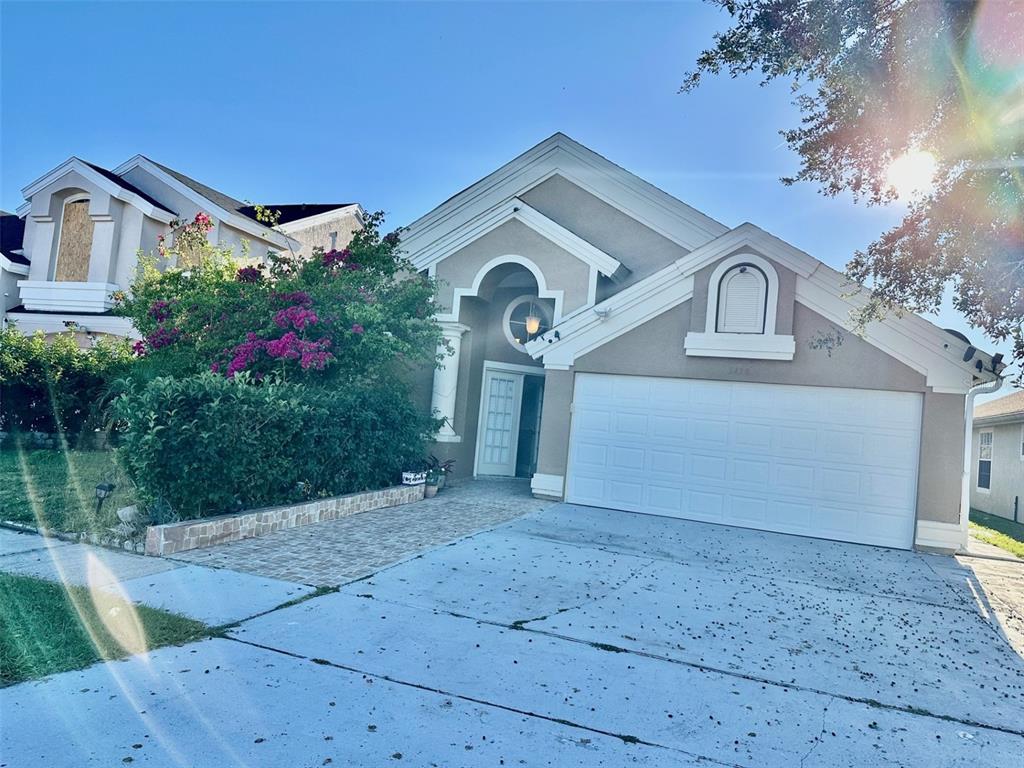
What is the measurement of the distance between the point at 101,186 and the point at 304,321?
503 inches

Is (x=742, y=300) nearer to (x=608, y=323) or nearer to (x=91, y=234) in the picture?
(x=608, y=323)

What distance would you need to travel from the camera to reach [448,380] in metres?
13.5

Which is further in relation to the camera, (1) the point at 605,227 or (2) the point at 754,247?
(1) the point at 605,227

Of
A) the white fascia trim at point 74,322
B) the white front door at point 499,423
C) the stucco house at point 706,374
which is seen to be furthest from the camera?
the white fascia trim at point 74,322

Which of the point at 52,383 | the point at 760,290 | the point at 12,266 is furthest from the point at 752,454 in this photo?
the point at 12,266

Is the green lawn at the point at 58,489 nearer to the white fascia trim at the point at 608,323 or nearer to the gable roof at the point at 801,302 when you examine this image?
the white fascia trim at the point at 608,323

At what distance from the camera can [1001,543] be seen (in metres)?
11.8

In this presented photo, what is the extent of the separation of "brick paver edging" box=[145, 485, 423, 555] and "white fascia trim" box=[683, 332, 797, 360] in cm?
542

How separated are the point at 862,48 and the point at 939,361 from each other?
4747mm

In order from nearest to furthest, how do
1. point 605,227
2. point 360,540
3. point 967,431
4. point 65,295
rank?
point 360,540 < point 967,431 < point 605,227 < point 65,295

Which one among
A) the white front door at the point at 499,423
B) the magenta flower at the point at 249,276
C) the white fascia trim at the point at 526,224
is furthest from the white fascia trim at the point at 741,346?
the magenta flower at the point at 249,276

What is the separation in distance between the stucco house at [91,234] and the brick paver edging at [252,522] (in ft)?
37.9

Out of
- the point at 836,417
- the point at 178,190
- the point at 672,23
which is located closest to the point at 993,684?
the point at 836,417

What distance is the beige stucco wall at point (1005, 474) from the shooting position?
54.5ft
